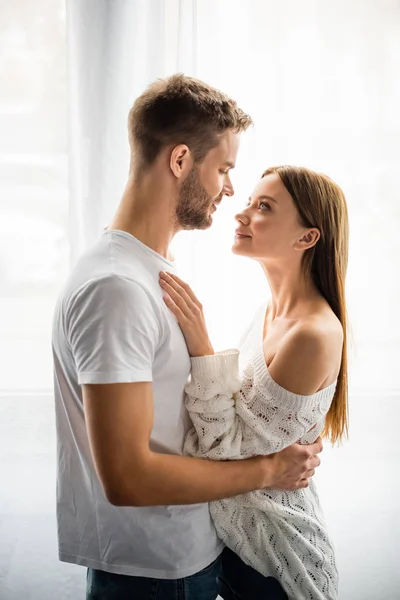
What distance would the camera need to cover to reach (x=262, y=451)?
4.35 ft

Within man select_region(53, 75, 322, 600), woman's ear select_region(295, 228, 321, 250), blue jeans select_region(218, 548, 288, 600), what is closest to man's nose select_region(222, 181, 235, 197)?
man select_region(53, 75, 322, 600)

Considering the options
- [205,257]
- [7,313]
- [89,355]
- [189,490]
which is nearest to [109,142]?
[205,257]

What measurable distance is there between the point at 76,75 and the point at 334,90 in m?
0.81

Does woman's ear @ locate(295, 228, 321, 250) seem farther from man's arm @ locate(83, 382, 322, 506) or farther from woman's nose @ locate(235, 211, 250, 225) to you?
man's arm @ locate(83, 382, 322, 506)

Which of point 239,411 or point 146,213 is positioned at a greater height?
point 146,213

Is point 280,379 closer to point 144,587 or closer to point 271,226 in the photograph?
point 271,226

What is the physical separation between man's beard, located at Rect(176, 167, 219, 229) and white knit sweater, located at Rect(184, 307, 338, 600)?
0.30 meters

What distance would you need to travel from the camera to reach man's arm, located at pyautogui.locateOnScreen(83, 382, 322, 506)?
1053mm

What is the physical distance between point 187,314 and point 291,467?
1.45 ft

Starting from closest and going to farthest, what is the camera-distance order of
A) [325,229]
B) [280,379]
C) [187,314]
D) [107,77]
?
[187,314], [280,379], [325,229], [107,77]

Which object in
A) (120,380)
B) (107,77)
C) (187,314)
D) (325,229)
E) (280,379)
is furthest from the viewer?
(107,77)

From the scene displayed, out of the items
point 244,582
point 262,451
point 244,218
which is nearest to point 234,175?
point 244,218

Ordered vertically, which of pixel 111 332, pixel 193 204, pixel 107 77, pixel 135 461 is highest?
pixel 107 77

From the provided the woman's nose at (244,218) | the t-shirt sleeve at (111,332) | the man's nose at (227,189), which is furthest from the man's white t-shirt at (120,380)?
the woman's nose at (244,218)
